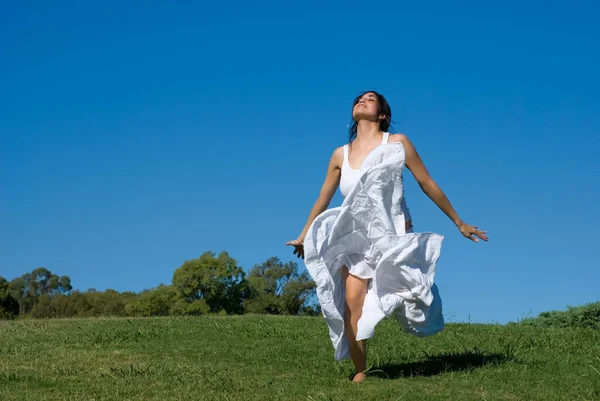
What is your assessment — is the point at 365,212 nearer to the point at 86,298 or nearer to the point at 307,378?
the point at 307,378

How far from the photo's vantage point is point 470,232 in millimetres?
7055

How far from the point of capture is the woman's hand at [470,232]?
698 cm

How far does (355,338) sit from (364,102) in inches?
96.1

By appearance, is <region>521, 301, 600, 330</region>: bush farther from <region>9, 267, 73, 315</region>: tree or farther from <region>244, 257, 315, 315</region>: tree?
<region>9, 267, 73, 315</region>: tree

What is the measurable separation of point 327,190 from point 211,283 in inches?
1253

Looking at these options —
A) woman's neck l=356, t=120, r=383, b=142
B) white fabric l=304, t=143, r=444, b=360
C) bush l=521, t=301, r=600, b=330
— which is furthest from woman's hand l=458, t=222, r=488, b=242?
bush l=521, t=301, r=600, b=330

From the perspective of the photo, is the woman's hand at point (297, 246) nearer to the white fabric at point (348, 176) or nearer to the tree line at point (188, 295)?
the white fabric at point (348, 176)

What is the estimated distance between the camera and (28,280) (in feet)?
144

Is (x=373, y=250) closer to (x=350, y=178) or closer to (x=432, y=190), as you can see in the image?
(x=350, y=178)

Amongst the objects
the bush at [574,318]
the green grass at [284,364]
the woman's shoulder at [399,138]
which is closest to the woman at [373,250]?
the woman's shoulder at [399,138]

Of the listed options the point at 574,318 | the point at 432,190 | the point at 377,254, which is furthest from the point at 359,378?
the point at 574,318

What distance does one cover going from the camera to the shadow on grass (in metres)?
7.44

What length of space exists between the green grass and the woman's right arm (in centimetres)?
149

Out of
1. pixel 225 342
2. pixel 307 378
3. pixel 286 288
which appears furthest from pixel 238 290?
pixel 307 378
